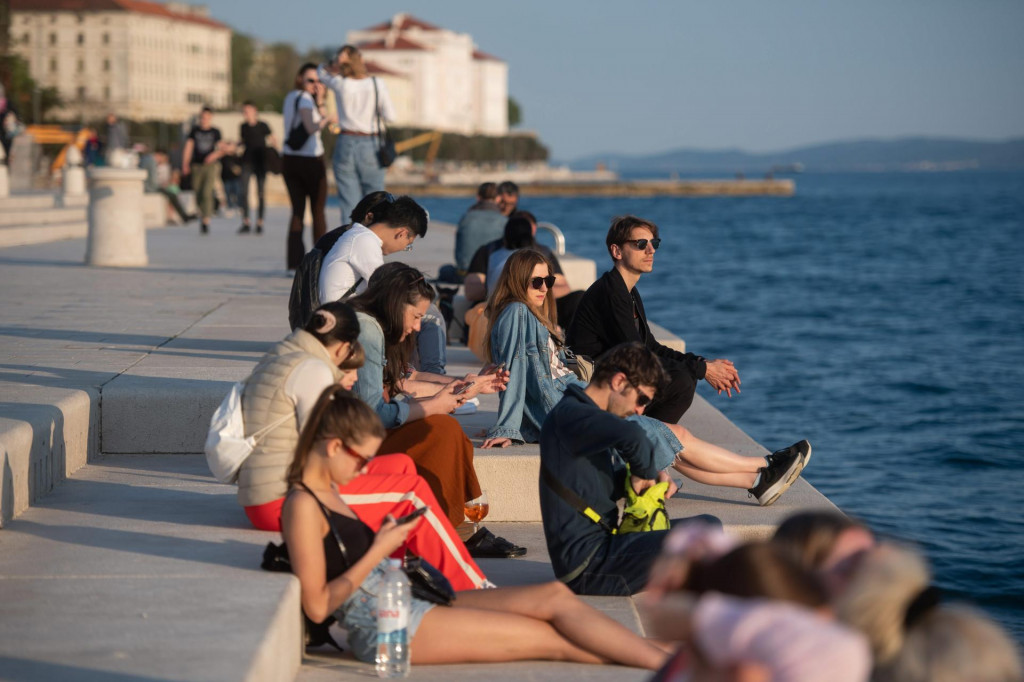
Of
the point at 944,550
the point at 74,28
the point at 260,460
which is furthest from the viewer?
the point at 74,28

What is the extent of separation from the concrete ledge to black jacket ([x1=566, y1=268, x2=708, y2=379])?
8.45ft

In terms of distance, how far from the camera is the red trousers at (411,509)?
16.0 ft

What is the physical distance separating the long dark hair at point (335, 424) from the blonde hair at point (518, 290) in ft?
7.60

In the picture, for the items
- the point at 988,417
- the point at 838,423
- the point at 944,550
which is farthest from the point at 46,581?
the point at 988,417

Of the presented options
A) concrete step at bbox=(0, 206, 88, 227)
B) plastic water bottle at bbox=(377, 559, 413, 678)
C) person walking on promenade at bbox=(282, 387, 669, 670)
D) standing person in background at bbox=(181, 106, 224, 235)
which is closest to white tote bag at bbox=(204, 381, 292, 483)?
person walking on promenade at bbox=(282, 387, 669, 670)

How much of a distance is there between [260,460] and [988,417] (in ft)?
48.7

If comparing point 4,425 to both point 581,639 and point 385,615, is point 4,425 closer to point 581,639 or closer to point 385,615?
point 385,615

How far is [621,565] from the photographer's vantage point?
5195mm

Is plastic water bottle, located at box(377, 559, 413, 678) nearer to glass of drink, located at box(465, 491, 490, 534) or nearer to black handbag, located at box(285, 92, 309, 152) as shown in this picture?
glass of drink, located at box(465, 491, 490, 534)

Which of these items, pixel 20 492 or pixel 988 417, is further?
pixel 988 417

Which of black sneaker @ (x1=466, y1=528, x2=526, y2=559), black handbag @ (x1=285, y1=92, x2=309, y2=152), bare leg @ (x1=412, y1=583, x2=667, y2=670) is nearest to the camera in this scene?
bare leg @ (x1=412, y1=583, x2=667, y2=670)

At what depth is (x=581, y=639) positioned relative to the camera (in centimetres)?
445

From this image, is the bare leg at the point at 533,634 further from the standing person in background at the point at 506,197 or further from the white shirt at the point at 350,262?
Result: the standing person in background at the point at 506,197

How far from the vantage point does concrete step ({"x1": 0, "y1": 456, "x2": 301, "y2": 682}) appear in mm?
3635
